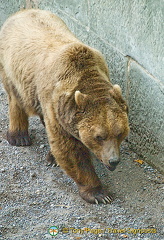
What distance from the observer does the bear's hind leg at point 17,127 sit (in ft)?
24.1

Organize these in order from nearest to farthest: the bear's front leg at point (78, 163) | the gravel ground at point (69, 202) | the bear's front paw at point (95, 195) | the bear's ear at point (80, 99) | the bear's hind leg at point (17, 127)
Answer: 1. the bear's ear at point (80, 99)
2. the gravel ground at point (69, 202)
3. the bear's front leg at point (78, 163)
4. the bear's front paw at point (95, 195)
5. the bear's hind leg at point (17, 127)

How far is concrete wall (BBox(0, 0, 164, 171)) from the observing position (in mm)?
6156

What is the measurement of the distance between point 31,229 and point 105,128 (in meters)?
1.47

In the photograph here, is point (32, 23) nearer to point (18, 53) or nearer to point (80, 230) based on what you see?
point (18, 53)

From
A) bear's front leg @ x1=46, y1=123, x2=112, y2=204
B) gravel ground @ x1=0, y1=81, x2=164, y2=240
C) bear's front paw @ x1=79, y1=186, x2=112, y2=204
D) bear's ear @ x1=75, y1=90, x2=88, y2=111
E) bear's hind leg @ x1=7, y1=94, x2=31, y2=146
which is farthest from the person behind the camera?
bear's hind leg @ x1=7, y1=94, x2=31, y2=146

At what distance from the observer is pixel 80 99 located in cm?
543

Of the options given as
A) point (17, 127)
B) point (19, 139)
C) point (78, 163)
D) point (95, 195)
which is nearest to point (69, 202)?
point (95, 195)

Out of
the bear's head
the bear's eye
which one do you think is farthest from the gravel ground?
the bear's eye

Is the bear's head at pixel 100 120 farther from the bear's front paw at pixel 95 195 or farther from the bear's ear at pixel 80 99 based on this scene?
the bear's front paw at pixel 95 195

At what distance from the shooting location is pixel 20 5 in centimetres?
992

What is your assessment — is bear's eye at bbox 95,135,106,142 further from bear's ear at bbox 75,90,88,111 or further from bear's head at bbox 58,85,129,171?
bear's ear at bbox 75,90,88,111

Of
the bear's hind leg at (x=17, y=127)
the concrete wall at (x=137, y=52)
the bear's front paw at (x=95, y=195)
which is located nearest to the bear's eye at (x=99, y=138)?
the bear's front paw at (x=95, y=195)

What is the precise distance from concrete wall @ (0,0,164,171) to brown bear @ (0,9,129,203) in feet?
2.21

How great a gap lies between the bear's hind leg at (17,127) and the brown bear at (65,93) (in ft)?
0.05
